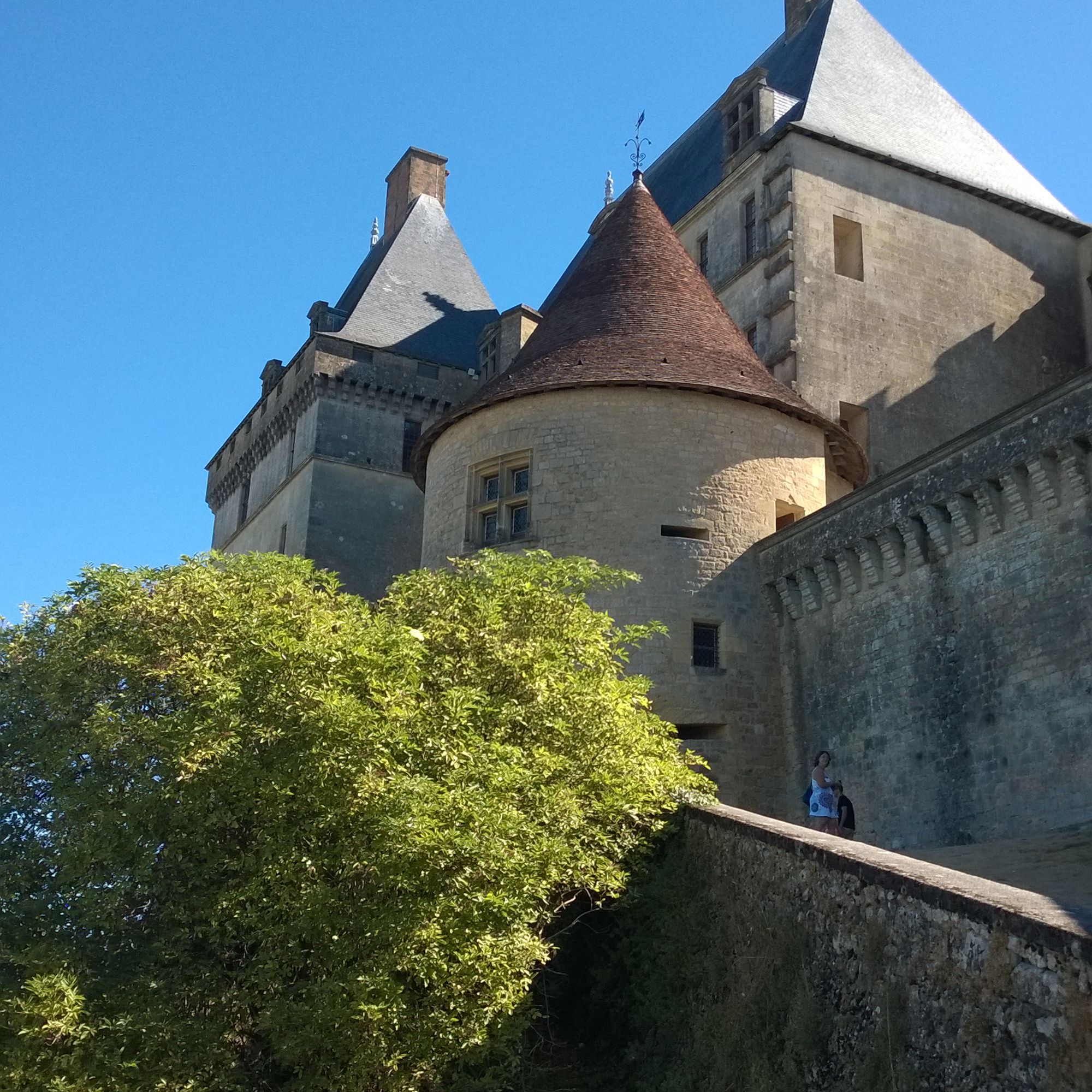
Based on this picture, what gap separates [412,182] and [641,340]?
1815cm

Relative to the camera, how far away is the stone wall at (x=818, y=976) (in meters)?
7.14

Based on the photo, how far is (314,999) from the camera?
9.78m

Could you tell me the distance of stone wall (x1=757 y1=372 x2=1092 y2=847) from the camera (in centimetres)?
1322

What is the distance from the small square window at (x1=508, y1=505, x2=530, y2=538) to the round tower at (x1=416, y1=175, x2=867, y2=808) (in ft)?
0.07

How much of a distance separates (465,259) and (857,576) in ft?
62.6

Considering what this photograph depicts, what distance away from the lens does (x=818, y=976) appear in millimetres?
9172

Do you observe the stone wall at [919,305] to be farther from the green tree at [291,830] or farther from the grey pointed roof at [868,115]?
the green tree at [291,830]

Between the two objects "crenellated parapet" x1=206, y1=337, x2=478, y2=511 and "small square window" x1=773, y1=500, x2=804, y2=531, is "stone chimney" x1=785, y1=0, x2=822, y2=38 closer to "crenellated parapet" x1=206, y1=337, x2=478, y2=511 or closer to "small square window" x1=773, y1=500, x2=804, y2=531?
"crenellated parapet" x1=206, y1=337, x2=478, y2=511

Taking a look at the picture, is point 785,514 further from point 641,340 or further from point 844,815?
point 844,815

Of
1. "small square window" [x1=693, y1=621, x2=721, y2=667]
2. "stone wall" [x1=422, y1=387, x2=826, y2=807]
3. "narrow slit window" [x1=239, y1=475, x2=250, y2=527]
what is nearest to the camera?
"stone wall" [x1=422, y1=387, x2=826, y2=807]

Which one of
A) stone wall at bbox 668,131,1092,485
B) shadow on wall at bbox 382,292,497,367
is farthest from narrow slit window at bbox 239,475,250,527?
stone wall at bbox 668,131,1092,485

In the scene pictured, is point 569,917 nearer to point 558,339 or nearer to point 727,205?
point 558,339

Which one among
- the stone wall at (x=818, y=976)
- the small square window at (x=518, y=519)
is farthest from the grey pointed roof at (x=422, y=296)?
the stone wall at (x=818, y=976)

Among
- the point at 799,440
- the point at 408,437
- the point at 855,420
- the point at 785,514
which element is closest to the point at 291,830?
the point at 785,514
